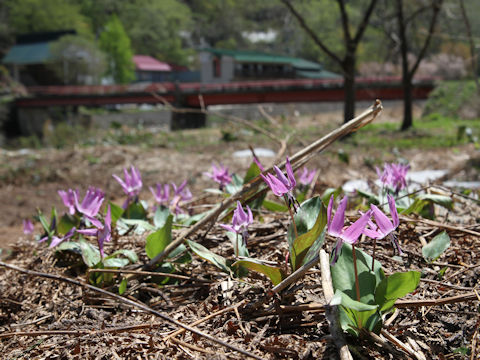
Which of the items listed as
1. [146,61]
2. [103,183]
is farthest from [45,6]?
[103,183]

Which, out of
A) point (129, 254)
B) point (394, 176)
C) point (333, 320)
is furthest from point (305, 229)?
point (394, 176)

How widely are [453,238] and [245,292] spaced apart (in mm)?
759

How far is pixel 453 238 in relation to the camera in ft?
4.75

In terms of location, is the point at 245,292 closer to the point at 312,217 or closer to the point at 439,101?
the point at 312,217

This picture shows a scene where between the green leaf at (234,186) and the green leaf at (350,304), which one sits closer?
the green leaf at (350,304)

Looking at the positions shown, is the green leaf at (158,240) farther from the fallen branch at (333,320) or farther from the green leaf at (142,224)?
the fallen branch at (333,320)

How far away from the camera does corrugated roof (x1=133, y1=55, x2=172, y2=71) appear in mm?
56375

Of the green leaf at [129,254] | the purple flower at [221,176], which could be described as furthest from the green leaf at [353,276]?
the purple flower at [221,176]

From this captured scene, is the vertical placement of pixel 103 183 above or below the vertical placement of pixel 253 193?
below

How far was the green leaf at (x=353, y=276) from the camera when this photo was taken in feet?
3.08

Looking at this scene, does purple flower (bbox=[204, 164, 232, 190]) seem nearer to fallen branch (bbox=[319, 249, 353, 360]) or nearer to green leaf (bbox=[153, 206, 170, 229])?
green leaf (bbox=[153, 206, 170, 229])

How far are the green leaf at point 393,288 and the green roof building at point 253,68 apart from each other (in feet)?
156

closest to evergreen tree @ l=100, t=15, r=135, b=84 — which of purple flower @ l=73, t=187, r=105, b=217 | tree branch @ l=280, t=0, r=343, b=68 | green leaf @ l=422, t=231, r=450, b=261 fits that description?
tree branch @ l=280, t=0, r=343, b=68

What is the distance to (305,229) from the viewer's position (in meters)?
1.15
